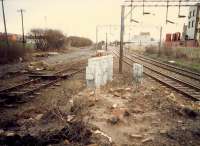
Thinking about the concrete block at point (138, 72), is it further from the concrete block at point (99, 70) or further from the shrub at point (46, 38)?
the shrub at point (46, 38)

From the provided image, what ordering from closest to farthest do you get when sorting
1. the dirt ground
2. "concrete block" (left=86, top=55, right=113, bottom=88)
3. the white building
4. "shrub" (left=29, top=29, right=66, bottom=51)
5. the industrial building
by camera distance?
the dirt ground, "concrete block" (left=86, top=55, right=113, bottom=88), "shrub" (left=29, top=29, right=66, bottom=51), the industrial building, the white building

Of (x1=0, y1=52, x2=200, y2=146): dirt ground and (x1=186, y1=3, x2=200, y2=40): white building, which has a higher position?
(x1=186, y1=3, x2=200, y2=40): white building

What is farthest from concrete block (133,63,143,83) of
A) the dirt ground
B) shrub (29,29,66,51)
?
shrub (29,29,66,51)

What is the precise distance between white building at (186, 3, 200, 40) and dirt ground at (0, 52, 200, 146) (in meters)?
46.9

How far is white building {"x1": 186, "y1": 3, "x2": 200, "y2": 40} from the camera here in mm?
51062

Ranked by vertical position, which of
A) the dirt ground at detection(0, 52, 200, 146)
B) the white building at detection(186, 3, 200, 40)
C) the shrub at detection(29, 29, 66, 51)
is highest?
the white building at detection(186, 3, 200, 40)

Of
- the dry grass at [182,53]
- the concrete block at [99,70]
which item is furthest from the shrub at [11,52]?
the dry grass at [182,53]

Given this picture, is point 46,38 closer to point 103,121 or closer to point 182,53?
point 182,53

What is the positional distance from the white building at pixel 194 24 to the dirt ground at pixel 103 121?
46.9 metres

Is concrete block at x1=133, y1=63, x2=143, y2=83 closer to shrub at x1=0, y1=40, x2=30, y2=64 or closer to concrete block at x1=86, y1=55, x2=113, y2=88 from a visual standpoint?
concrete block at x1=86, y1=55, x2=113, y2=88

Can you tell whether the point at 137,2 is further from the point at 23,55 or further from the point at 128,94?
the point at 23,55

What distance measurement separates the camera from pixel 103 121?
21.9ft

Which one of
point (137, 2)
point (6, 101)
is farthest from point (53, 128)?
point (137, 2)

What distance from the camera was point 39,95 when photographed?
32.8ft
